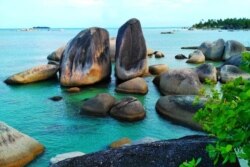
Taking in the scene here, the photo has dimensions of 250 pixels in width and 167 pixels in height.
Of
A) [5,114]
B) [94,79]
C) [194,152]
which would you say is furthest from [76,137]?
[94,79]

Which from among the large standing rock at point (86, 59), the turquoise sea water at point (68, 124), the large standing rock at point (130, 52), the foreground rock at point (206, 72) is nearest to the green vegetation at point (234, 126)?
the turquoise sea water at point (68, 124)

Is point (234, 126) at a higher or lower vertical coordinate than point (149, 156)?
higher

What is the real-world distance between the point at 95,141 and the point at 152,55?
33043 millimetres

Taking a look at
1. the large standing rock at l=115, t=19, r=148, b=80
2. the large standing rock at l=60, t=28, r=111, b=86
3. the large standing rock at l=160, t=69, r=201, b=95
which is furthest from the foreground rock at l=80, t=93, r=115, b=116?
the large standing rock at l=115, t=19, r=148, b=80

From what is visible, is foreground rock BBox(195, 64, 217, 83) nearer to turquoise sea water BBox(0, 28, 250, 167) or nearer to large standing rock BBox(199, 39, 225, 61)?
turquoise sea water BBox(0, 28, 250, 167)

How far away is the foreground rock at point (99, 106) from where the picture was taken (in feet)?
55.2

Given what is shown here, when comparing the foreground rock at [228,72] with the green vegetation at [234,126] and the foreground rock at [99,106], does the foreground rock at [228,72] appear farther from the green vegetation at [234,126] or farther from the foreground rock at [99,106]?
the green vegetation at [234,126]

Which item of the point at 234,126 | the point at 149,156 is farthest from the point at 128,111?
the point at 234,126

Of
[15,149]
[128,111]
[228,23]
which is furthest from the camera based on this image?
[228,23]

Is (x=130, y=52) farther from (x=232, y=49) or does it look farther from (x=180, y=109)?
(x=232, y=49)

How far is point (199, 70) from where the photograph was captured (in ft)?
82.3

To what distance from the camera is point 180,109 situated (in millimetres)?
15977

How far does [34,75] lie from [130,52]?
21.1 feet

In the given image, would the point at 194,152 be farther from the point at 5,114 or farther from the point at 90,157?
the point at 5,114
